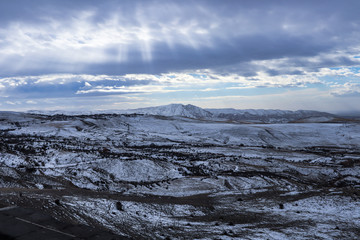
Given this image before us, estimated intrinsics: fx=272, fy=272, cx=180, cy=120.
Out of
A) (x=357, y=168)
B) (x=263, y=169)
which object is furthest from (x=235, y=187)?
(x=357, y=168)

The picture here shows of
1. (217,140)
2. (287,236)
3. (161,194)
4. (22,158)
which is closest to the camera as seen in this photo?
(287,236)

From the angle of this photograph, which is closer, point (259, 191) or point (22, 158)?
point (259, 191)

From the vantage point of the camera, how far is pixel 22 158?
3061 centimetres

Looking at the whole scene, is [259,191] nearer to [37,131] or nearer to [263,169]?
[263,169]

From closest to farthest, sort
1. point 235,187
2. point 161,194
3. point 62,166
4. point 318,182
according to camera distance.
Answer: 1. point 161,194
2. point 235,187
3. point 318,182
4. point 62,166

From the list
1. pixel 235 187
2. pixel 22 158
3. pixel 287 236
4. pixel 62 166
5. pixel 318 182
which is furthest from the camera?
pixel 22 158

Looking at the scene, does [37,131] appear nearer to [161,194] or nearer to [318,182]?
[161,194]

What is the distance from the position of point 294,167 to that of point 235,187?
11.7m

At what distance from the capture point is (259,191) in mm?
20688

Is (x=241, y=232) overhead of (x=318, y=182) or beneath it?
overhead

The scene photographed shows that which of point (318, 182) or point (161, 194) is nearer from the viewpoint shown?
point (161, 194)

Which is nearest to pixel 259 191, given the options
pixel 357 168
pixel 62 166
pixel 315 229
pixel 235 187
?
pixel 235 187

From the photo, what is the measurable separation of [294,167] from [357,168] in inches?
259

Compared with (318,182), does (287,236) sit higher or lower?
higher
